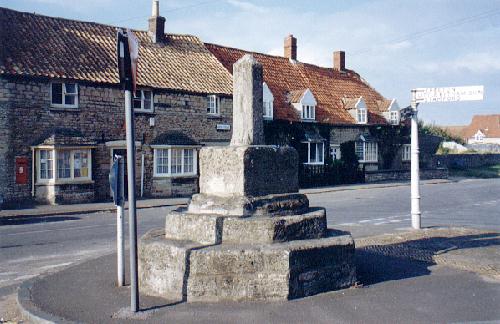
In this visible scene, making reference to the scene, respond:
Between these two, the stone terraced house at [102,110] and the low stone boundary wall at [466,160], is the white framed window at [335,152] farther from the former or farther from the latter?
the low stone boundary wall at [466,160]

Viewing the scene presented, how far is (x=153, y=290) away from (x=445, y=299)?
12.0ft

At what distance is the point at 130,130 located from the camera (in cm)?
566

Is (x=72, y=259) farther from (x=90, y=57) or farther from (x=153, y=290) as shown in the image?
(x=90, y=57)

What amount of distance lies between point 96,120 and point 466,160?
41.2 meters

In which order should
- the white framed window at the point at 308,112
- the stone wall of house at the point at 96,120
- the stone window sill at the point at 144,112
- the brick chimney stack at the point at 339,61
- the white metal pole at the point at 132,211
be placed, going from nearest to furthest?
the white metal pole at the point at 132,211, the stone wall of house at the point at 96,120, the stone window sill at the point at 144,112, the white framed window at the point at 308,112, the brick chimney stack at the point at 339,61

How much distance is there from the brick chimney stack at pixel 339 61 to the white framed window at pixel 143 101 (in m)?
23.0

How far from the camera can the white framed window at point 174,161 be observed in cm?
2492

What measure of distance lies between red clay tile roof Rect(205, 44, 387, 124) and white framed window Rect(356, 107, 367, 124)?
678 millimetres

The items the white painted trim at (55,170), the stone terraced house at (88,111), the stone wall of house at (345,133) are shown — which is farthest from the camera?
the stone wall of house at (345,133)

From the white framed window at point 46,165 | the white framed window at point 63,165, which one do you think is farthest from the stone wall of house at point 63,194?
the white framed window at point 46,165

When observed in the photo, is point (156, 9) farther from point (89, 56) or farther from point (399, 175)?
point (399, 175)

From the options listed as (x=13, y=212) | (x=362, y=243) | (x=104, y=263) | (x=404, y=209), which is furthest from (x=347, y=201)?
(x=104, y=263)

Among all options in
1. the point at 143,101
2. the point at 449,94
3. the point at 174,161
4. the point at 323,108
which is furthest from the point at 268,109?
the point at 449,94

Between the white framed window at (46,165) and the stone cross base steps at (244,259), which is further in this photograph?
the white framed window at (46,165)
